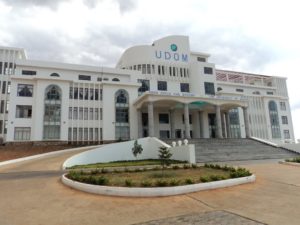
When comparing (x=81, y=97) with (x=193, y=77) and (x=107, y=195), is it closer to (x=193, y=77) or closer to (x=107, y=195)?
(x=193, y=77)

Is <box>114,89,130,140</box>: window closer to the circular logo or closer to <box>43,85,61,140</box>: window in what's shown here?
<box>43,85,61,140</box>: window

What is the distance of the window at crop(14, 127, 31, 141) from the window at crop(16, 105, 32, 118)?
188 cm

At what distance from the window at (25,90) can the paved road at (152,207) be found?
27.5m

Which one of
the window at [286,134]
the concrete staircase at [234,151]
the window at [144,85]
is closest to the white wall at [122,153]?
the concrete staircase at [234,151]

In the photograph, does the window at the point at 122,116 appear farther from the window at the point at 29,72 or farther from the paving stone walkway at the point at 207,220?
the paving stone walkway at the point at 207,220

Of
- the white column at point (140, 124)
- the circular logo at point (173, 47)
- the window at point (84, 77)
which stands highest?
the circular logo at point (173, 47)

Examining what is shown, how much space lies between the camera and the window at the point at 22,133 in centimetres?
3165

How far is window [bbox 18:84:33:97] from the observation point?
33.2 meters

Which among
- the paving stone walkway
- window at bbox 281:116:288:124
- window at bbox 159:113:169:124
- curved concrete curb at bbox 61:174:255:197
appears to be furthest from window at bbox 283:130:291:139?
the paving stone walkway

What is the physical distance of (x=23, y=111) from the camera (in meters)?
32.8

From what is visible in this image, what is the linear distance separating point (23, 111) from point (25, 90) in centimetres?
320

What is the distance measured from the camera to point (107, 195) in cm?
827

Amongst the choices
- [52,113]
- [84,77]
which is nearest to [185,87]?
[84,77]

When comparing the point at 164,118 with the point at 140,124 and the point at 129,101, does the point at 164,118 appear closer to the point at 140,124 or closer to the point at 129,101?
the point at 140,124
